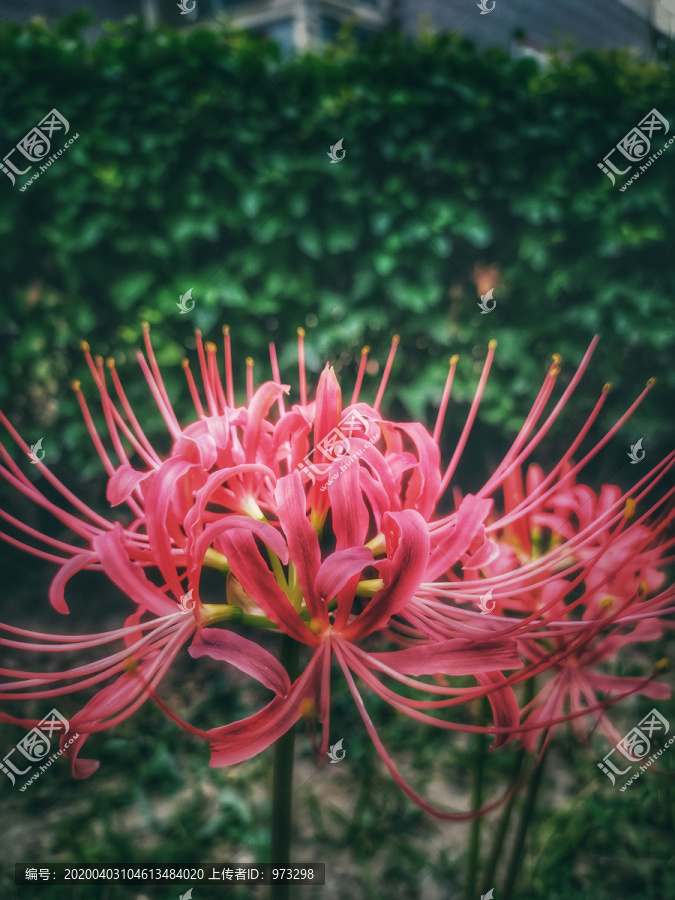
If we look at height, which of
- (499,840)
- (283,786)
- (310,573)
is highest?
(310,573)

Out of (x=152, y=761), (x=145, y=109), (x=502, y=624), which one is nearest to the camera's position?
(x=502, y=624)

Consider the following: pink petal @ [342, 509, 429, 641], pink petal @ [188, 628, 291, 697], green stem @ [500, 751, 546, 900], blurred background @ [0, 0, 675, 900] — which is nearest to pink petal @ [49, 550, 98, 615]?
pink petal @ [188, 628, 291, 697]

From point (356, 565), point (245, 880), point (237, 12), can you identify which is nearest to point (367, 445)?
point (356, 565)

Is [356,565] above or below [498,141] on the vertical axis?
below

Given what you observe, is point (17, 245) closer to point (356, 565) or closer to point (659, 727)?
point (356, 565)

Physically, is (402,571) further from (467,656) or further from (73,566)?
(73,566)

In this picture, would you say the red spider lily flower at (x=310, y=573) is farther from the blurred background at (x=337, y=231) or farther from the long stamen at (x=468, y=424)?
the blurred background at (x=337, y=231)

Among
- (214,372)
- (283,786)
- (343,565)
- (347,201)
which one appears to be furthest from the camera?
(347,201)

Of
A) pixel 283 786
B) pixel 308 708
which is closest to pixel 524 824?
pixel 283 786
